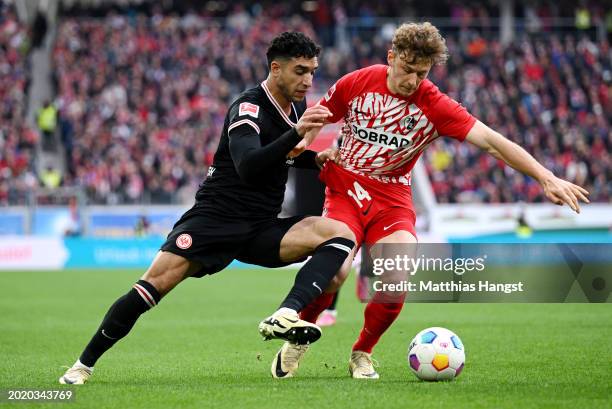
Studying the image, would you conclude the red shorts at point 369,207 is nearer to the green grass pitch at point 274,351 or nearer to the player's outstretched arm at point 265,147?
the player's outstretched arm at point 265,147

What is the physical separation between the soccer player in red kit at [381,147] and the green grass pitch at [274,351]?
0.51m

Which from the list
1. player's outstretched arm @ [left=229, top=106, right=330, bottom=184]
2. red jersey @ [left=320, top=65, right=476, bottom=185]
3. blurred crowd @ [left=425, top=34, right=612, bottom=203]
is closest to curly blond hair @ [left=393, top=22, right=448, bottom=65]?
red jersey @ [left=320, top=65, right=476, bottom=185]

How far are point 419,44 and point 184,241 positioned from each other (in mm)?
2063

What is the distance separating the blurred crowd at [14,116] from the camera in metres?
27.1

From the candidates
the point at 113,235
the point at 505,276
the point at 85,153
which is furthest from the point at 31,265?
the point at 505,276

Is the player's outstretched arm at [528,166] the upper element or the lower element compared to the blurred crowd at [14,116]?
upper

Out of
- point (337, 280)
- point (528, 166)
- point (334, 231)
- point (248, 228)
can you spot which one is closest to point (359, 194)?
point (334, 231)

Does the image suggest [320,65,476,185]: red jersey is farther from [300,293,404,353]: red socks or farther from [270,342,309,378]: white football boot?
[270,342,309,378]: white football boot

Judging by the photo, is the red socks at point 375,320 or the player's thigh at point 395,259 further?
the red socks at point 375,320

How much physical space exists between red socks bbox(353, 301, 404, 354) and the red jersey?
3.00ft

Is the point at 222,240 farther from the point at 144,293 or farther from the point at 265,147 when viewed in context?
the point at 265,147

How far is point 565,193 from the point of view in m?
6.11

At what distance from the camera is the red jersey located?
7098 mm

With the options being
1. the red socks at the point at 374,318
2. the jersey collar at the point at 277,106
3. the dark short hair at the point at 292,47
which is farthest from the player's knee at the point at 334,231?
the dark short hair at the point at 292,47
